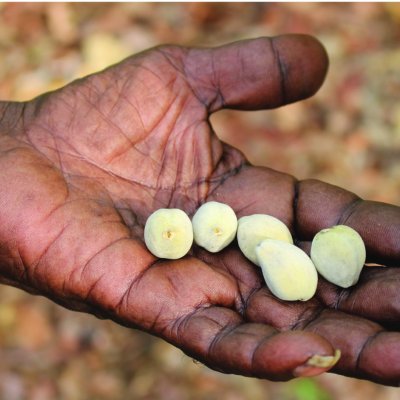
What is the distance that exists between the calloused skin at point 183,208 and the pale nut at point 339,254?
0.04 meters

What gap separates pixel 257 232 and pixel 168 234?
262 millimetres

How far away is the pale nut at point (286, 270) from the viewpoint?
163 centimetres

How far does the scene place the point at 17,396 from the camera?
2.57 metres

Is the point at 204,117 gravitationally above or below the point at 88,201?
above

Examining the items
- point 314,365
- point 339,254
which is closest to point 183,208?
point 339,254

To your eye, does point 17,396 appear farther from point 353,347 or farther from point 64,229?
point 353,347

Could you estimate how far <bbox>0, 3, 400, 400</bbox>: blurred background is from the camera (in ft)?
8.46

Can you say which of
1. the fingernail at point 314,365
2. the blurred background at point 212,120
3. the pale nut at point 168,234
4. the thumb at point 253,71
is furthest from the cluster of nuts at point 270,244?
the blurred background at point 212,120

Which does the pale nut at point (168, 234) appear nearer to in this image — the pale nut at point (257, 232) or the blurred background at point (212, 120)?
the pale nut at point (257, 232)

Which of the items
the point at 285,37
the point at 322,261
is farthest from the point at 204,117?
the point at 322,261

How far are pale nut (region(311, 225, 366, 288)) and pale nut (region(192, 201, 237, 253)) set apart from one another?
0.24 meters

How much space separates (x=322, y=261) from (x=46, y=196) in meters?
0.79

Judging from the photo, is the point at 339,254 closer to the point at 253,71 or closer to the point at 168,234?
the point at 168,234

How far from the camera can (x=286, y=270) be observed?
5.44 ft
